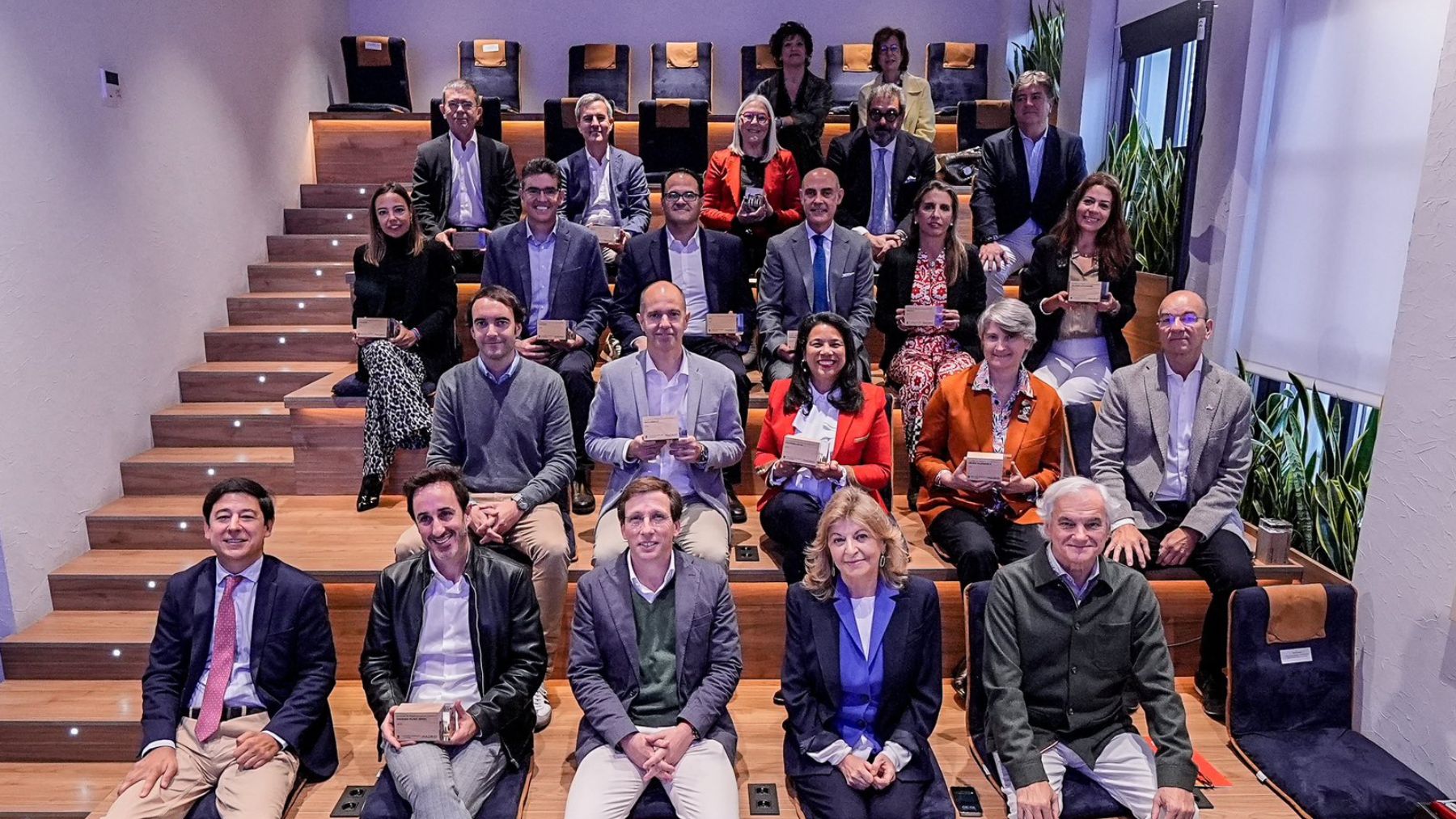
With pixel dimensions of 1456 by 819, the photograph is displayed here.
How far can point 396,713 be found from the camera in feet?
8.56

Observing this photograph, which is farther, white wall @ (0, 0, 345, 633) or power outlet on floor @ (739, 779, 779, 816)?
white wall @ (0, 0, 345, 633)

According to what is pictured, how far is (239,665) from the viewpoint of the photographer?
282 centimetres

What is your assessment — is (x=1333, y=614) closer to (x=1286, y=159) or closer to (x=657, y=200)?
(x=1286, y=159)

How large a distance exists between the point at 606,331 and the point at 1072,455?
2340mm

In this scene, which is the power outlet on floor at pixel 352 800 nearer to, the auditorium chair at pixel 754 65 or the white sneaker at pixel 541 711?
the white sneaker at pixel 541 711

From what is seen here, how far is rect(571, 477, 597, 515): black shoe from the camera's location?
4.10m

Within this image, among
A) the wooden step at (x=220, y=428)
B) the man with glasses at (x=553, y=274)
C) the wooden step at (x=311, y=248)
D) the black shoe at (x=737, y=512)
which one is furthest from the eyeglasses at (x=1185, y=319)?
the wooden step at (x=311, y=248)

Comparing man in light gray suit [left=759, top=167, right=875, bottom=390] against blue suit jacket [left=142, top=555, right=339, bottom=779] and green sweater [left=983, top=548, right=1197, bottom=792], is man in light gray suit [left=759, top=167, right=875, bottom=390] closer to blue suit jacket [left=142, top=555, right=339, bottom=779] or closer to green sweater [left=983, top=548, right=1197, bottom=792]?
green sweater [left=983, top=548, right=1197, bottom=792]

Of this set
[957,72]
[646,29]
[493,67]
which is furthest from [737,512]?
[646,29]

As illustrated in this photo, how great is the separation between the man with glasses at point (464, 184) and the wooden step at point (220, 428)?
3.94ft

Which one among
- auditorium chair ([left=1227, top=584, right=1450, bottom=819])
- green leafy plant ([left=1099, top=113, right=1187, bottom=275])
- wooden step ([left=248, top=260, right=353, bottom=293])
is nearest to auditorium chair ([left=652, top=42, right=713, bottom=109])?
wooden step ([left=248, top=260, right=353, bottom=293])

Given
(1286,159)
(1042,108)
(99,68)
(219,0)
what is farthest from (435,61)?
(1286,159)

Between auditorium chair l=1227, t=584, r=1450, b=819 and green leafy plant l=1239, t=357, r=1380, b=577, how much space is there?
15.8 inches

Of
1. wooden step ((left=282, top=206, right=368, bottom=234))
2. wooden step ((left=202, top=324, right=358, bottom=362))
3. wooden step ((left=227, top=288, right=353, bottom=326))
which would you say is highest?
wooden step ((left=282, top=206, right=368, bottom=234))
